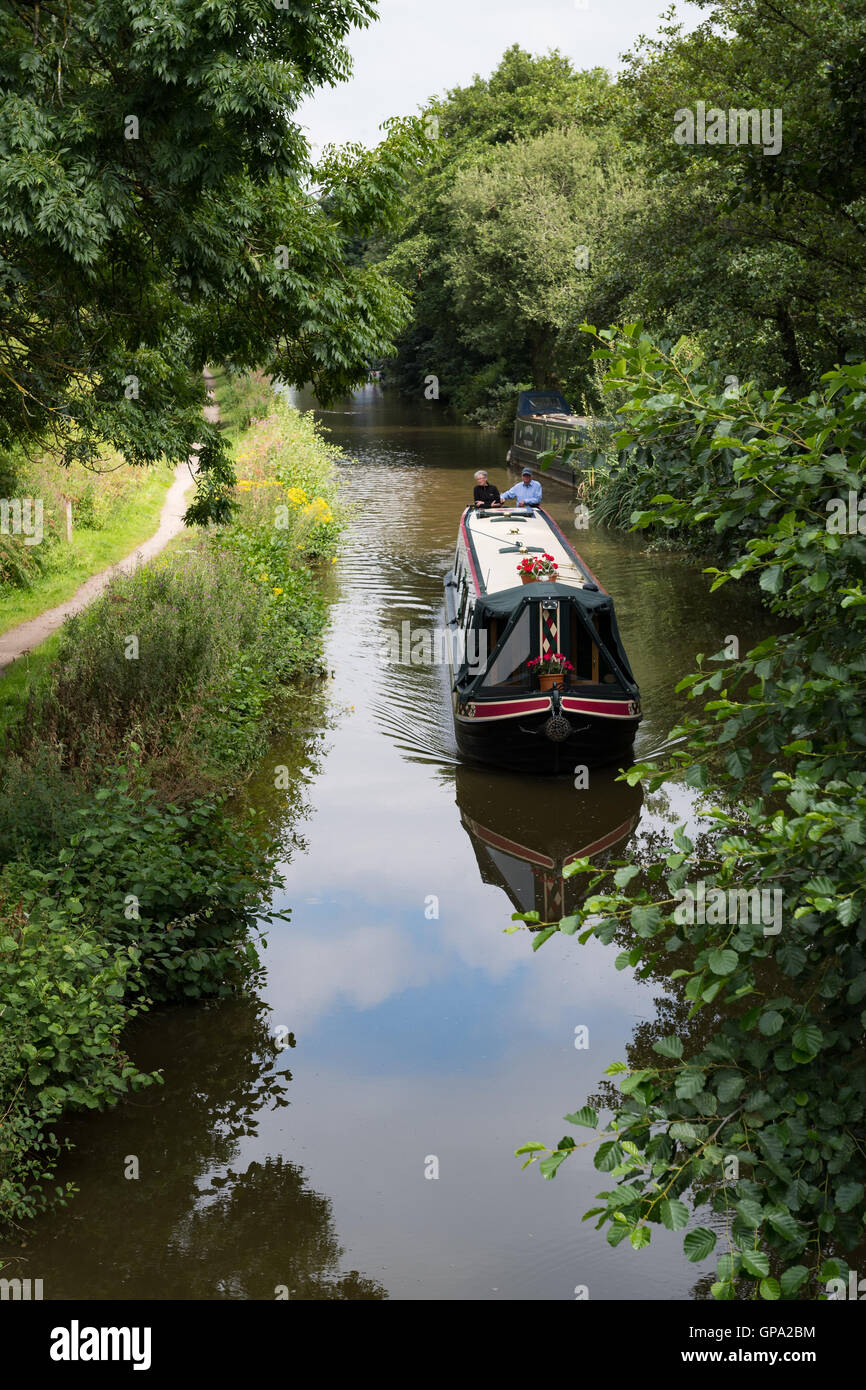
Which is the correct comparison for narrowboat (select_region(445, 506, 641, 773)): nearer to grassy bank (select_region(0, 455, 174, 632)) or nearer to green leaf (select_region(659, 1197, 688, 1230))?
grassy bank (select_region(0, 455, 174, 632))

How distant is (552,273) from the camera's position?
40969 mm

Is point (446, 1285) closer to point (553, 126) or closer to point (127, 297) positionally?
point (127, 297)

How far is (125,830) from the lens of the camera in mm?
7426

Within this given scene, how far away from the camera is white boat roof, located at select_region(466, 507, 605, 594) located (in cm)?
1366

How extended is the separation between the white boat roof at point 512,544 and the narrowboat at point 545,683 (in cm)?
54

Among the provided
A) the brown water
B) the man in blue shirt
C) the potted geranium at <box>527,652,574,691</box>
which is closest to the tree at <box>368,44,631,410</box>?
the man in blue shirt

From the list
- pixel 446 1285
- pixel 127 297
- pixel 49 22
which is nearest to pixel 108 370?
pixel 127 297

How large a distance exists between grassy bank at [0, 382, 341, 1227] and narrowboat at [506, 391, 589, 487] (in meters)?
17.4

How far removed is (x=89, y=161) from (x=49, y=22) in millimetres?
1939

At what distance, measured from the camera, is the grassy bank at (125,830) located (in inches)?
232

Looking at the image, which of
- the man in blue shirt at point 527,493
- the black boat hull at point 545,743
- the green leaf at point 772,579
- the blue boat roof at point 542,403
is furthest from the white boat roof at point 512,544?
the blue boat roof at point 542,403

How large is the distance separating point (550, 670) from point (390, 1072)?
5.41 metres

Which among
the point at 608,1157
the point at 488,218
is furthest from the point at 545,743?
the point at 488,218
